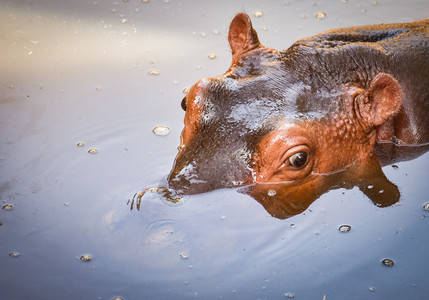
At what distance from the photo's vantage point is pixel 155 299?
2.81 metres

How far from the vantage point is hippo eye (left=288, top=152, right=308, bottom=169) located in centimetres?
340

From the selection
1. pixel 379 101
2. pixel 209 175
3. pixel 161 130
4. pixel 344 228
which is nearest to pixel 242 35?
pixel 161 130

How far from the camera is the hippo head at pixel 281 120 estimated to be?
335 cm

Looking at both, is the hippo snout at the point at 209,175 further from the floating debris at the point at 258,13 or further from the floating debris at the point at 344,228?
the floating debris at the point at 258,13

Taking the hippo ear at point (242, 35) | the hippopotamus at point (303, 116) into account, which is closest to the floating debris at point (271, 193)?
the hippopotamus at point (303, 116)

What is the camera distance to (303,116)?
3414 mm

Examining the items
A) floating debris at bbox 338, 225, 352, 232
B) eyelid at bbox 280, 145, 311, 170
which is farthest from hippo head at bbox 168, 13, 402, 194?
floating debris at bbox 338, 225, 352, 232

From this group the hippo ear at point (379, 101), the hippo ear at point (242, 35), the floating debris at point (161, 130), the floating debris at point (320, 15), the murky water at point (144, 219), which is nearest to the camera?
the murky water at point (144, 219)

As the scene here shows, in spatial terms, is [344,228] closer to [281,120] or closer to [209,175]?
[281,120]

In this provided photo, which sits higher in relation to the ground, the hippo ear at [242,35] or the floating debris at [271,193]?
Answer: the hippo ear at [242,35]

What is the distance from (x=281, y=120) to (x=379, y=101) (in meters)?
0.75

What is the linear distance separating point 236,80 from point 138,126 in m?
1.30

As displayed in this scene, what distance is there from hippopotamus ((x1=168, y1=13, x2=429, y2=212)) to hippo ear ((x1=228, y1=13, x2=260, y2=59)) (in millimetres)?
17

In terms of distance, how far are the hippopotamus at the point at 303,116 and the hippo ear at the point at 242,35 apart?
0.06 feet
